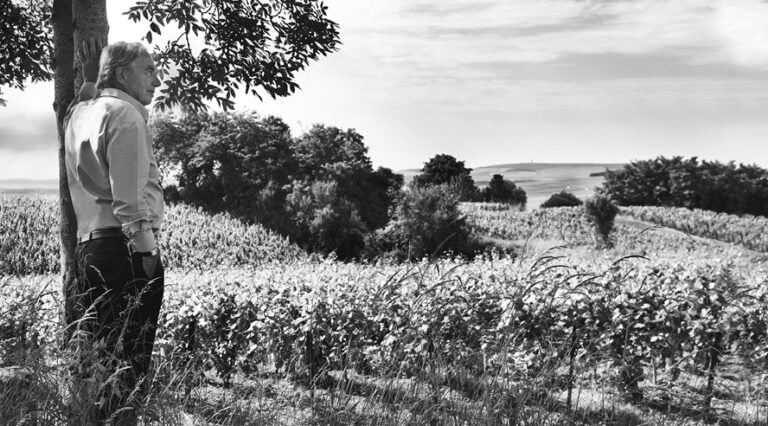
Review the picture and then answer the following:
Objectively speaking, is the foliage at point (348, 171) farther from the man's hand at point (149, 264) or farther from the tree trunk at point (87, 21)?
the man's hand at point (149, 264)

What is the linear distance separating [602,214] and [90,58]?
23497mm

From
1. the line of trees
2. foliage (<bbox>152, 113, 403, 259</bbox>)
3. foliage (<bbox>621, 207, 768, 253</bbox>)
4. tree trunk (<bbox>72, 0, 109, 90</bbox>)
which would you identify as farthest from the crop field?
the line of trees

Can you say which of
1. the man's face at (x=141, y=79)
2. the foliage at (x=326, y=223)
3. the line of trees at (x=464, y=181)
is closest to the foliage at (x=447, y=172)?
the line of trees at (x=464, y=181)

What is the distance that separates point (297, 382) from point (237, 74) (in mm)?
3647

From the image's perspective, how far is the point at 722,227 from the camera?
109 feet

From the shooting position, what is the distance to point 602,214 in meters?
26.2

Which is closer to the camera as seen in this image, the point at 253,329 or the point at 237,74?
the point at 253,329

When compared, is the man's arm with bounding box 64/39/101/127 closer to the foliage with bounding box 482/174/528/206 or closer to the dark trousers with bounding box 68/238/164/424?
the dark trousers with bounding box 68/238/164/424

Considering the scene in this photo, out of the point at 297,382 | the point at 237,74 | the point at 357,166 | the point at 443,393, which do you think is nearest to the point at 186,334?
the point at 297,382

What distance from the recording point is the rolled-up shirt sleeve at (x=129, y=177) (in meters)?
3.74

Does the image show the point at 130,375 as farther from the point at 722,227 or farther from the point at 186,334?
the point at 722,227

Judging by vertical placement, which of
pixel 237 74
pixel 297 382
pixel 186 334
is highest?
pixel 237 74

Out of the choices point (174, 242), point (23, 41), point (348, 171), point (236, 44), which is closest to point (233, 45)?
point (236, 44)

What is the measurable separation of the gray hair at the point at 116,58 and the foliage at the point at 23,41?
629cm
